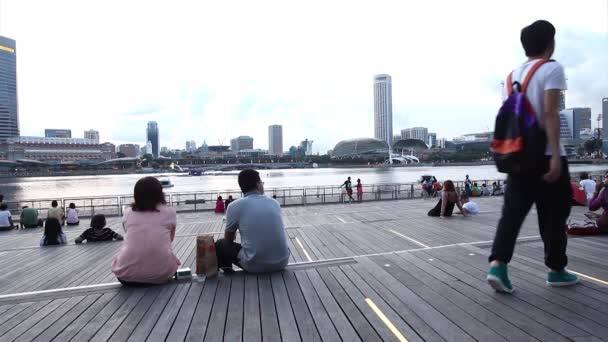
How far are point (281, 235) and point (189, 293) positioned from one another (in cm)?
101

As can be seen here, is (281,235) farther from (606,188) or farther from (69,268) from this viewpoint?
(606,188)

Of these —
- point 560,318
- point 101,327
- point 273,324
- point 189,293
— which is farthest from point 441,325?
point 101,327

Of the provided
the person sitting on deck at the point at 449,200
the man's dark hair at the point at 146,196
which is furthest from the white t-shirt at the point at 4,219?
the person sitting on deck at the point at 449,200

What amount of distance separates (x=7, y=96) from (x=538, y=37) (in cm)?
24538

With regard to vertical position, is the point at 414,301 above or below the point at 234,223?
below

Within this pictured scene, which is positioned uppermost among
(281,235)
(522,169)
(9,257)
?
(522,169)

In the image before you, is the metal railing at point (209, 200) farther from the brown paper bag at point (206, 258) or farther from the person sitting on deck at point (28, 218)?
the brown paper bag at point (206, 258)

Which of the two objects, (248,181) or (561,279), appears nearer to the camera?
(561,279)

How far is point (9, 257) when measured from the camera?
6.20m

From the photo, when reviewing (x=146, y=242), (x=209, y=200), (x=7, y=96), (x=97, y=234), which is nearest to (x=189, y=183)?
(x=209, y=200)

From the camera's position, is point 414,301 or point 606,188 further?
point 606,188

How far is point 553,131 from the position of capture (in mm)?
2594

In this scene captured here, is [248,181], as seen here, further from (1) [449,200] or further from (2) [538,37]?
(1) [449,200]

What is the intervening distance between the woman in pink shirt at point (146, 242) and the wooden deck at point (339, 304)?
14 cm
